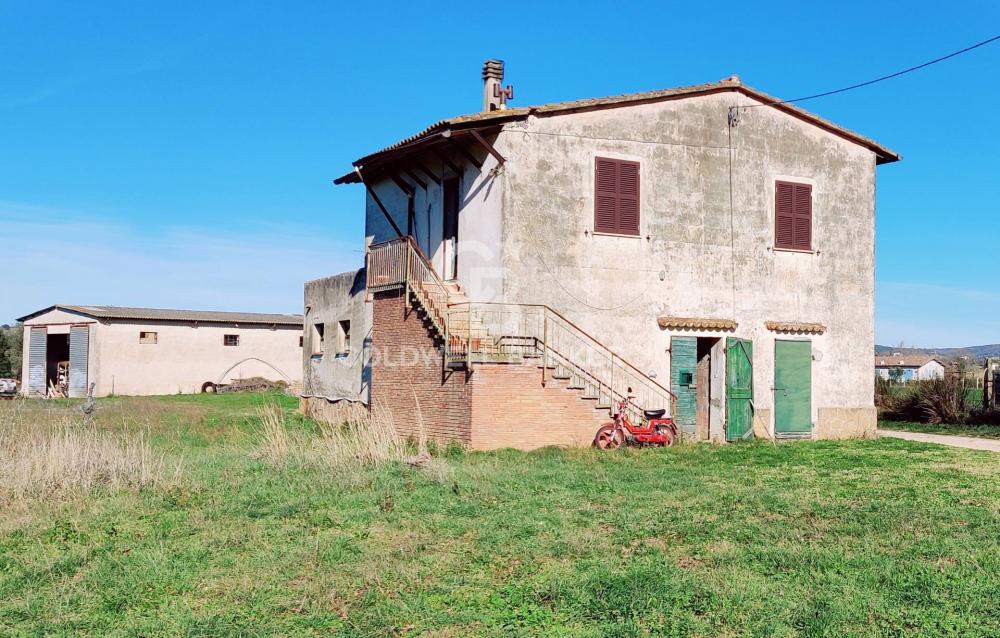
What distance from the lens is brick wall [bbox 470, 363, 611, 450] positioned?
49.2ft

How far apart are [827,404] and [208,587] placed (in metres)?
16.0

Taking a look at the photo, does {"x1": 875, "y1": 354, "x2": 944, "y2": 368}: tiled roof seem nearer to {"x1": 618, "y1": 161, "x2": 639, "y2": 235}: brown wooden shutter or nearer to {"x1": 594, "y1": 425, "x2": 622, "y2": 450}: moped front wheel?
{"x1": 618, "y1": 161, "x2": 639, "y2": 235}: brown wooden shutter

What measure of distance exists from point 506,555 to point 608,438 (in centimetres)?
816

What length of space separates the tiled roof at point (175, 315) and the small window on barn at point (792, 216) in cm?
2659

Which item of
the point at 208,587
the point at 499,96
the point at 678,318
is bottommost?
the point at 208,587

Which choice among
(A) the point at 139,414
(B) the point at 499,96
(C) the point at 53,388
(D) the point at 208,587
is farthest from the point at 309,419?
(C) the point at 53,388

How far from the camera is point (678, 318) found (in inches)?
707

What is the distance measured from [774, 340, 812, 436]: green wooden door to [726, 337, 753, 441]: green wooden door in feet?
2.55

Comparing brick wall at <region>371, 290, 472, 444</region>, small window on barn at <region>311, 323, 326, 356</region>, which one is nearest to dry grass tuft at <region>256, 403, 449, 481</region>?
brick wall at <region>371, 290, 472, 444</region>

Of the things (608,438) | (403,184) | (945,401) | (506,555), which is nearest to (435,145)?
(403,184)

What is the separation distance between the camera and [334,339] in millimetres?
23203

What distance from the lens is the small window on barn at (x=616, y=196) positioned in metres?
17.4

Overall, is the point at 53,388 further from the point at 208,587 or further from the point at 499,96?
the point at 208,587

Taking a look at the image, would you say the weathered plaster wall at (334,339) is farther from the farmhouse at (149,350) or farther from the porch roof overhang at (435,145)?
the farmhouse at (149,350)
